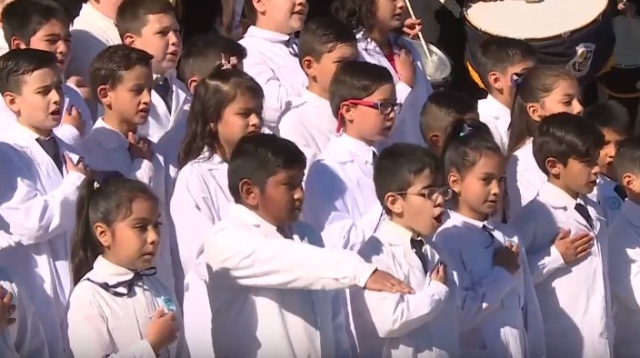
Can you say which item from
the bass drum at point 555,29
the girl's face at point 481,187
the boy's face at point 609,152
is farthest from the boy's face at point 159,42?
the bass drum at point 555,29

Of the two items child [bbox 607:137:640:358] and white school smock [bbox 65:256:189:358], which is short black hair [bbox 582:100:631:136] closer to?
child [bbox 607:137:640:358]

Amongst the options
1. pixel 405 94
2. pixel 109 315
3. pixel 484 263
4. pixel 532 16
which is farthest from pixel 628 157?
pixel 109 315

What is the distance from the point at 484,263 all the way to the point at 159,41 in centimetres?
154

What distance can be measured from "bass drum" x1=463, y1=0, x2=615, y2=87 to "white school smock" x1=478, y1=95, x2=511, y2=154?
96 cm

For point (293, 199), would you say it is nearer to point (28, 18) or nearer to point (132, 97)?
point (132, 97)

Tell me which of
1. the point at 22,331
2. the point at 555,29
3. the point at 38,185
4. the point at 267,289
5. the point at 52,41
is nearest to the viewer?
the point at 267,289

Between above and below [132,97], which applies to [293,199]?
above

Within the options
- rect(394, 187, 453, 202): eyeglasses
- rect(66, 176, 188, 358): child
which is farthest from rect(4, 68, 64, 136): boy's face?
rect(394, 187, 453, 202): eyeglasses

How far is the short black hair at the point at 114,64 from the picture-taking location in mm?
5328

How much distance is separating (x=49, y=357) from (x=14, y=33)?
4.36 ft

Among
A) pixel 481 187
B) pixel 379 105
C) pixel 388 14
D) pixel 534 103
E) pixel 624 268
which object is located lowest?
pixel 624 268

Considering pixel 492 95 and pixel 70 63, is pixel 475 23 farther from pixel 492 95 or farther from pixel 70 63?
pixel 70 63

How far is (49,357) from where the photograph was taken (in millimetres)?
4824

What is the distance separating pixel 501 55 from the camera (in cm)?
638
